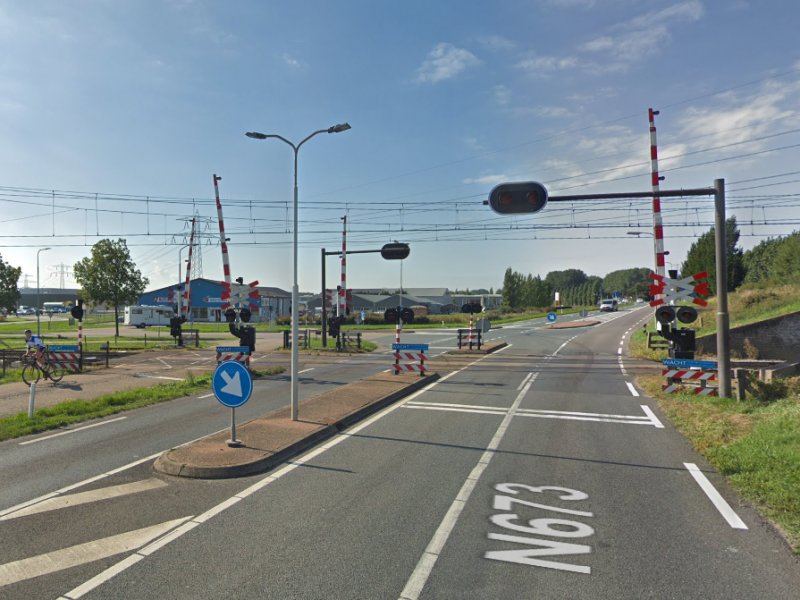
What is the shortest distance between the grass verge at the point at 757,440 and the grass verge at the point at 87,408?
1155cm

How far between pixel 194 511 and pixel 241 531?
877 millimetres

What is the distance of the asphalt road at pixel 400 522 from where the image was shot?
167 inches

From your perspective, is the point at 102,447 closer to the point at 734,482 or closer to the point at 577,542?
the point at 577,542

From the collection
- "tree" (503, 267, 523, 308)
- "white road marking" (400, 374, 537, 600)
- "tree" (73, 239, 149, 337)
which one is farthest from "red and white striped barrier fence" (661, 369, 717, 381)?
"tree" (503, 267, 523, 308)

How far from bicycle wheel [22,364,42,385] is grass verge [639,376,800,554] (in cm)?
1872

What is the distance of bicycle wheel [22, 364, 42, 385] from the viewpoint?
695 inches

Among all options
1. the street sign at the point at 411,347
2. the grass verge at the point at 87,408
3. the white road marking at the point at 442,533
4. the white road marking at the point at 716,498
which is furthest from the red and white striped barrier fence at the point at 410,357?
the white road marking at the point at 716,498

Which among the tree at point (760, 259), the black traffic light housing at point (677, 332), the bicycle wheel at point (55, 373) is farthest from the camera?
the tree at point (760, 259)

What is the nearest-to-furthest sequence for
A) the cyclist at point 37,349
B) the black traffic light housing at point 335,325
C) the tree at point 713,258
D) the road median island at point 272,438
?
the road median island at point 272,438 < the cyclist at point 37,349 < the black traffic light housing at point 335,325 < the tree at point 713,258

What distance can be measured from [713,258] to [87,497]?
195 feet

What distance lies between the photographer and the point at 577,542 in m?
5.02

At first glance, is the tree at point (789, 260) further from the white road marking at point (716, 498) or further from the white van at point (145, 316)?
the white van at point (145, 316)

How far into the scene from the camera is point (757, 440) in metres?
8.16

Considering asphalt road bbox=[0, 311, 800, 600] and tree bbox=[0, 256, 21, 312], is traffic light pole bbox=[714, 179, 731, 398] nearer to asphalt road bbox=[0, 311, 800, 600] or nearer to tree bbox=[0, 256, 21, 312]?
asphalt road bbox=[0, 311, 800, 600]
